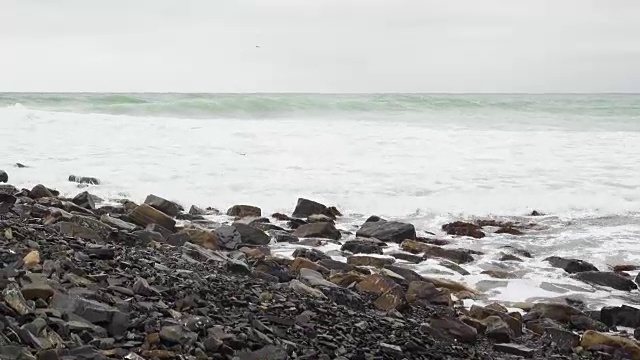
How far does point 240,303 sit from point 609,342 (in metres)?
2.81

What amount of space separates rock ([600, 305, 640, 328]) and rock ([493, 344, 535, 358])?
1272 millimetres

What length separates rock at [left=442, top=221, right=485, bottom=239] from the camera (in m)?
8.48

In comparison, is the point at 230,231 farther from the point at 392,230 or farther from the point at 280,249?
the point at 392,230

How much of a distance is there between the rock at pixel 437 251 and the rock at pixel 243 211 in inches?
99.0

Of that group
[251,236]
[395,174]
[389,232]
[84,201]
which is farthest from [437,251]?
[395,174]

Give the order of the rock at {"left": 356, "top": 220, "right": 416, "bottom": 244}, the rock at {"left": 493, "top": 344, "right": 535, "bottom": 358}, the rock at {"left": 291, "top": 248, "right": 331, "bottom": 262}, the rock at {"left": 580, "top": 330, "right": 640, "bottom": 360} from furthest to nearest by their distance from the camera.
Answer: the rock at {"left": 356, "top": 220, "right": 416, "bottom": 244} → the rock at {"left": 291, "top": 248, "right": 331, "bottom": 262} → the rock at {"left": 580, "top": 330, "right": 640, "bottom": 360} → the rock at {"left": 493, "top": 344, "right": 535, "bottom": 358}

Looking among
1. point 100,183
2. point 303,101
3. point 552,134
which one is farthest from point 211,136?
point 303,101

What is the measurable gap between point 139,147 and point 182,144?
47.8 inches

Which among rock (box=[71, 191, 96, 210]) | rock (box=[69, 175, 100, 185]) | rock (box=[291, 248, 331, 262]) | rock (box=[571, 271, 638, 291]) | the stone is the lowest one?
rock (box=[571, 271, 638, 291])

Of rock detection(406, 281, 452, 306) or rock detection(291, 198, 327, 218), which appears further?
rock detection(291, 198, 327, 218)

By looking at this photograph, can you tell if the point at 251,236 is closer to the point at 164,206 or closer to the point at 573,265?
the point at 164,206

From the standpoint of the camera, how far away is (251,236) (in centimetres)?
752

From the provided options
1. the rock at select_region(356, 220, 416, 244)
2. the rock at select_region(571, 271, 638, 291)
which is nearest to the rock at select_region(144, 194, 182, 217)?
the rock at select_region(356, 220, 416, 244)

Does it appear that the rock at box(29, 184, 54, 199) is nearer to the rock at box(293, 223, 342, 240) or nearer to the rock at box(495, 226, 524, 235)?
the rock at box(293, 223, 342, 240)
